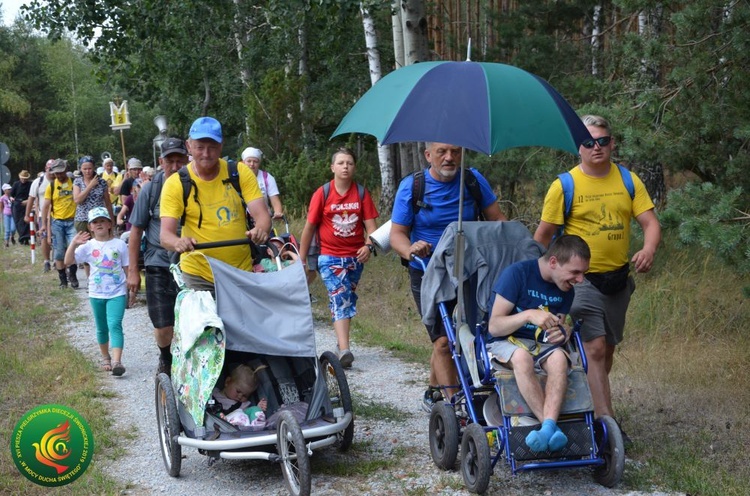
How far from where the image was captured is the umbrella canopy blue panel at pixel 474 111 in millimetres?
5184

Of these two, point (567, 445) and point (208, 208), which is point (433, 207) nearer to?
point (208, 208)

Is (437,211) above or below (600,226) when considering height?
above

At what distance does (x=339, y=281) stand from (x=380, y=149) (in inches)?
307

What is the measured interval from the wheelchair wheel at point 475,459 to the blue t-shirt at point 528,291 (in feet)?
1.90

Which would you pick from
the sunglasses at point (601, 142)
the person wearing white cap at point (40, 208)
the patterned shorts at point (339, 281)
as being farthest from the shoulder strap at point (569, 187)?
the person wearing white cap at point (40, 208)

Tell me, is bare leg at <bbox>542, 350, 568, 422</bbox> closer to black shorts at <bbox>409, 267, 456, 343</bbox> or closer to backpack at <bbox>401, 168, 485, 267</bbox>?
black shorts at <bbox>409, 267, 456, 343</bbox>

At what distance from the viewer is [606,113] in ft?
26.4

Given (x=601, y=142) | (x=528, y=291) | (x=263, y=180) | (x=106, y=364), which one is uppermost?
(x=601, y=142)

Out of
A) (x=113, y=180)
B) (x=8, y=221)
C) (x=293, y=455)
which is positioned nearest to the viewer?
(x=293, y=455)

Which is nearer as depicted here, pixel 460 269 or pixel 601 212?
pixel 460 269

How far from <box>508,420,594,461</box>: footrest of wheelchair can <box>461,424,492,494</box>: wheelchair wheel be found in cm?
A: 15

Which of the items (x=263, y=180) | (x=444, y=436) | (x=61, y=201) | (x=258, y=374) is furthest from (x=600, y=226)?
(x=61, y=201)

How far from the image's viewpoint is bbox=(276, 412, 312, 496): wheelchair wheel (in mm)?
5199

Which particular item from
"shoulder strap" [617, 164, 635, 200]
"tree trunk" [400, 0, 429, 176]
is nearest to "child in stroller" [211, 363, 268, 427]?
"shoulder strap" [617, 164, 635, 200]
